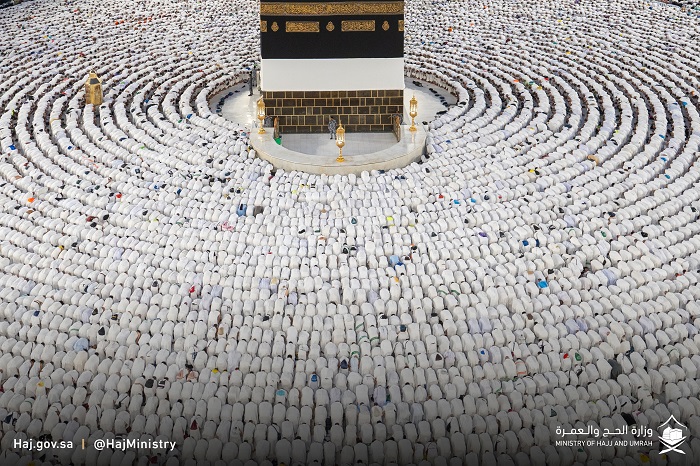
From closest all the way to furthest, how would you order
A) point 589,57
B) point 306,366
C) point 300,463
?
point 300,463
point 306,366
point 589,57

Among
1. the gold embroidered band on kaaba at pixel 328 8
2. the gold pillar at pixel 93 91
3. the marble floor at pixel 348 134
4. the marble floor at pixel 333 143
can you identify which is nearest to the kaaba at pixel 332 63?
the gold embroidered band on kaaba at pixel 328 8

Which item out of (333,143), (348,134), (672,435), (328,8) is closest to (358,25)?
(328,8)

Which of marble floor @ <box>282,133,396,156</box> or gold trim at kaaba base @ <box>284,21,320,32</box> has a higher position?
gold trim at kaaba base @ <box>284,21,320,32</box>

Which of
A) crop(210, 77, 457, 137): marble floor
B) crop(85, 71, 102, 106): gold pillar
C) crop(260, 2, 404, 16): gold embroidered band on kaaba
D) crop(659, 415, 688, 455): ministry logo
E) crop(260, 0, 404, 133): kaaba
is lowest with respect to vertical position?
crop(659, 415, 688, 455): ministry logo

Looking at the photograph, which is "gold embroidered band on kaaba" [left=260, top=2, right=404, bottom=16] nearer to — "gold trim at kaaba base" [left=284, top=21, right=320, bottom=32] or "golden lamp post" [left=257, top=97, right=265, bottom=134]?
"gold trim at kaaba base" [left=284, top=21, right=320, bottom=32]

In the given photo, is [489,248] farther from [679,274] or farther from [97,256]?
[97,256]

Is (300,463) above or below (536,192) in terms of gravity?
below

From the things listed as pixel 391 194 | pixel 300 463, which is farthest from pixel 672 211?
pixel 300 463

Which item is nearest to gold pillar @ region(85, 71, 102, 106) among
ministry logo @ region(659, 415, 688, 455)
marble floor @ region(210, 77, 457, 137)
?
marble floor @ region(210, 77, 457, 137)
